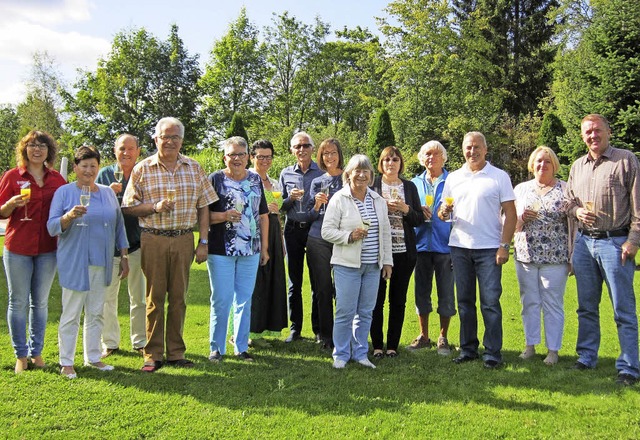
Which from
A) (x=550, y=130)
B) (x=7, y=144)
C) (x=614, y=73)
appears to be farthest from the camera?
(x=7, y=144)

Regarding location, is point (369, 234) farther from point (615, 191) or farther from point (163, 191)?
point (615, 191)

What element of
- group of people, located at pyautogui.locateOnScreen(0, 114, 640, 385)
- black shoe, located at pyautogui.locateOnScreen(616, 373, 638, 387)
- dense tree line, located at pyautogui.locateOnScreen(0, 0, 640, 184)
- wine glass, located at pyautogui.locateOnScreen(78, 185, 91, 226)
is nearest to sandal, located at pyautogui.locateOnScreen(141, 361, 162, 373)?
group of people, located at pyautogui.locateOnScreen(0, 114, 640, 385)

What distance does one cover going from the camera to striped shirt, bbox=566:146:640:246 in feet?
15.8

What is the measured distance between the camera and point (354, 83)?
3928 cm

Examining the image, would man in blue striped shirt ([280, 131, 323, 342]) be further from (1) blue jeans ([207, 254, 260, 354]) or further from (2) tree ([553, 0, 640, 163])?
(2) tree ([553, 0, 640, 163])

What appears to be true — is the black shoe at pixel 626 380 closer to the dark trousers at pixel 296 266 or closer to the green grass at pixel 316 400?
the green grass at pixel 316 400

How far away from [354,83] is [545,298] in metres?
35.3

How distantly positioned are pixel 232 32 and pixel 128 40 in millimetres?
8351

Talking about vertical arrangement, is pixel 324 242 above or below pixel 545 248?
above

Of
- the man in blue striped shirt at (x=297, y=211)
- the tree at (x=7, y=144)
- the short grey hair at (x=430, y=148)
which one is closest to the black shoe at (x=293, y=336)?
the man in blue striped shirt at (x=297, y=211)

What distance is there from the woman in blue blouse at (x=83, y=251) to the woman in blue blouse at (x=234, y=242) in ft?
3.16

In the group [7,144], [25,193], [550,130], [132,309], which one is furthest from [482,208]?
[7,144]

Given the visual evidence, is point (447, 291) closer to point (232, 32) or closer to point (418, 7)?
point (418, 7)

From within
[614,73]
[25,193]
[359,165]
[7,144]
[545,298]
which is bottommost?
[545,298]
